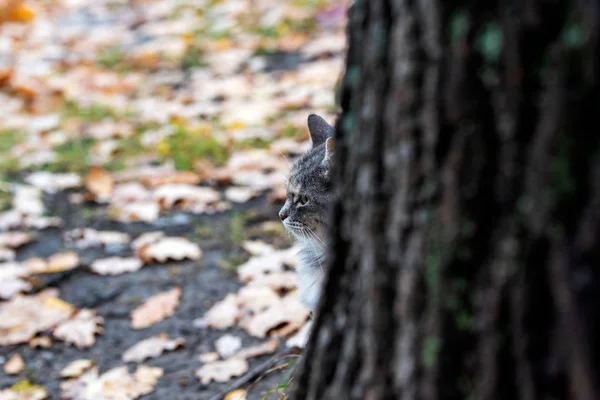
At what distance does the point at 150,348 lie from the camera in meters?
3.03

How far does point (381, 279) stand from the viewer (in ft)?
4.26

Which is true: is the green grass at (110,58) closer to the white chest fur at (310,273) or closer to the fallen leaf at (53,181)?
the fallen leaf at (53,181)

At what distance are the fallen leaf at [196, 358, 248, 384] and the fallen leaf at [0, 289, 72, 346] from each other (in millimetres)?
798

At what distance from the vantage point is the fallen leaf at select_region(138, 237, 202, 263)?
12.2 feet

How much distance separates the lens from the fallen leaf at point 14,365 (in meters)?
2.92

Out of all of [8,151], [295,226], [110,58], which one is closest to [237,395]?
[295,226]

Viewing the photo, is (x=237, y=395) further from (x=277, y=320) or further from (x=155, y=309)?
(x=155, y=309)

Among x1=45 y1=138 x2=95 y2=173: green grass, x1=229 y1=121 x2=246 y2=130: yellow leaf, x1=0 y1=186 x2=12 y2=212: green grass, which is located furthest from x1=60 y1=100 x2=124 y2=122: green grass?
x1=0 y1=186 x2=12 y2=212: green grass

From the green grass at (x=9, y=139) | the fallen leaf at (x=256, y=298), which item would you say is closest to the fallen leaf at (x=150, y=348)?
the fallen leaf at (x=256, y=298)

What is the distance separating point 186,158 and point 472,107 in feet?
11.8

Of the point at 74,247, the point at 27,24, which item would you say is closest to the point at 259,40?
the point at 27,24

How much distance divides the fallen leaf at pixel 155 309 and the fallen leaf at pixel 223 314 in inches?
7.4

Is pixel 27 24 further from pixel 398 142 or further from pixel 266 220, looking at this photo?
pixel 398 142

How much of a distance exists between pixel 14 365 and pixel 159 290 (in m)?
0.78
